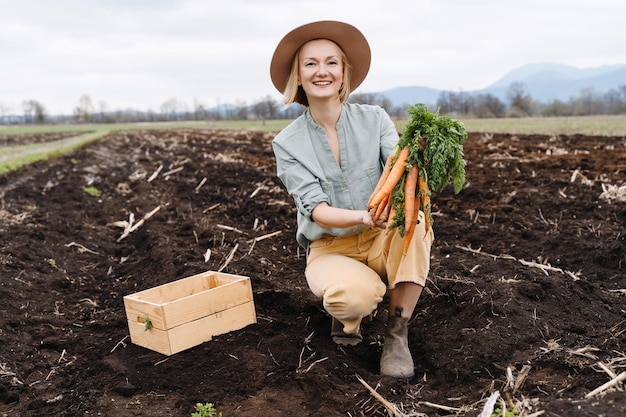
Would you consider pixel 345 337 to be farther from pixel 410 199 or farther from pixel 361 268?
pixel 410 199

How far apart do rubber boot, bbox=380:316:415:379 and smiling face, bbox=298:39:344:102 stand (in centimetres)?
151

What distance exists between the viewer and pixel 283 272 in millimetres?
5703

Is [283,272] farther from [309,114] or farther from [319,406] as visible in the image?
[319,406]

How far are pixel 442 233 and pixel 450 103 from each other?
280ft

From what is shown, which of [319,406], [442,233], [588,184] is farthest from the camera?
[588,184]

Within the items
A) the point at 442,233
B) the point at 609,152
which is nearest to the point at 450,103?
the point at 609,152

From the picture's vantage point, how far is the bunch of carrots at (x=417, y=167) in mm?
3459

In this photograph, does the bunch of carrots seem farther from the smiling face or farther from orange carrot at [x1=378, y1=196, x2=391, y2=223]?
the smiling face

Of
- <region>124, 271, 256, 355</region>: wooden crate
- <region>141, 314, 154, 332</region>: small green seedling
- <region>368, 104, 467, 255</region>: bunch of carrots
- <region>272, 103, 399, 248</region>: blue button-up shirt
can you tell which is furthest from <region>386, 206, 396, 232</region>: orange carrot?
<region>141, 314, 154, 332</region>: small green seedling

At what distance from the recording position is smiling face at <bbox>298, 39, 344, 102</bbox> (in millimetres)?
3875

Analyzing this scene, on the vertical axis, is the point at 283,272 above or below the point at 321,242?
below

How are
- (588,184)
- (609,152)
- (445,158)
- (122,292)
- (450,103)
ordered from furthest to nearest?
(450,103), (609,152), (588,184), (122,292), (445,158)

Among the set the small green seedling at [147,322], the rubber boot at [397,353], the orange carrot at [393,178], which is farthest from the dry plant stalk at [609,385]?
the small green seedling at [147,322]

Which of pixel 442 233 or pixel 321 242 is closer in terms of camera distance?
pixel 321 242
